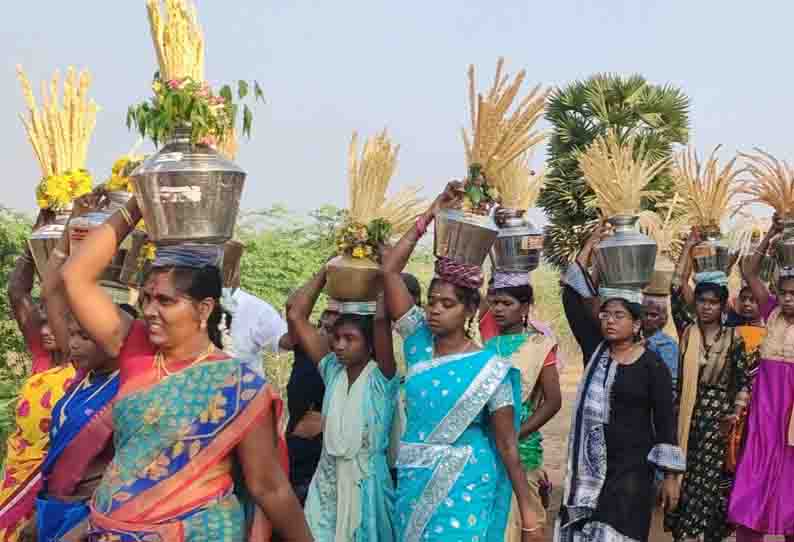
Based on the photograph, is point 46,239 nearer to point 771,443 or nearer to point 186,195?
point 186,195

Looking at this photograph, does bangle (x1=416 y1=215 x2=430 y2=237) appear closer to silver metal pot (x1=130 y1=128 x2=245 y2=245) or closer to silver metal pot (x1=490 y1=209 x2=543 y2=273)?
silver metal pot (x1=490 y1=209 x2=543 y2=273)

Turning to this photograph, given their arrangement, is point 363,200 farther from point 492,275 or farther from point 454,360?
point 492,275

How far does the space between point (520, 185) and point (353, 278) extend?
2020 mm

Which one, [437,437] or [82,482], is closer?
[82,482]

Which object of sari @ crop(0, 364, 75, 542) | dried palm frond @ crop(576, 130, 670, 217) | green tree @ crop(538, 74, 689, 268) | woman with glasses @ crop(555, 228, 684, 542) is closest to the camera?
sari @ crop(0, 364, 75, 542)

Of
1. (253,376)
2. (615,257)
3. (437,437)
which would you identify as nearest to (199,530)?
(253,376)

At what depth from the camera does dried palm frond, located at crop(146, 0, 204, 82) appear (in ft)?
13.2

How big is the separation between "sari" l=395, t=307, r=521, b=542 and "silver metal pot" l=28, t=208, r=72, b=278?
1.84 meters

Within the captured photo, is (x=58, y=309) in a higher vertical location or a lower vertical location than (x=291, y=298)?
higher

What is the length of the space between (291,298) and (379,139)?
1023 mm

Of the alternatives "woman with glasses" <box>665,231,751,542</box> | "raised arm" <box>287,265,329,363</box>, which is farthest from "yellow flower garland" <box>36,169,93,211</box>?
"woman with glasses" <box>665,231,751,542</box>

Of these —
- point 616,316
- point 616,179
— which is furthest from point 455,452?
point 616,179

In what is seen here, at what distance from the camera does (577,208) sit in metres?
16.9

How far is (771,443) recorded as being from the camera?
25.4 ft
